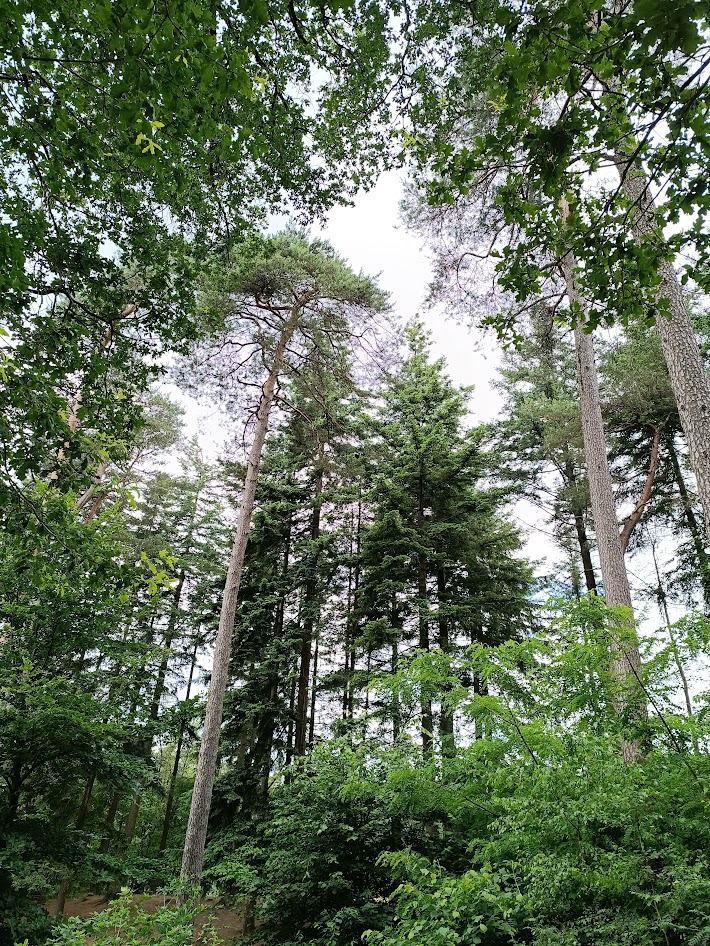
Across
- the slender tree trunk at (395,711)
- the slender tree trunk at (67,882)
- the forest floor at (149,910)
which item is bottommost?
the forest floor at (149,910)

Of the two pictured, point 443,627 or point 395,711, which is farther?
point 443,627

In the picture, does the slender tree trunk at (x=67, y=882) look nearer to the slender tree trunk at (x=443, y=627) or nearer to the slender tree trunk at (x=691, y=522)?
the slender tree trunk at (x=443, y=627)

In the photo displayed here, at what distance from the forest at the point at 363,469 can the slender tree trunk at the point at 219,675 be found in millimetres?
71

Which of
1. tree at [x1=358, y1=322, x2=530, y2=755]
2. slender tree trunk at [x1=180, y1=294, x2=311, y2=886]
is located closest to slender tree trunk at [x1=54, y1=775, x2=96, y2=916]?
slender tree trunk at [x1=180, y1=294, x2=311, y2=886]

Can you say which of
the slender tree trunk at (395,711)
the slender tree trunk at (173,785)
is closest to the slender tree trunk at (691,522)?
the slender tree trunk at (395,711)

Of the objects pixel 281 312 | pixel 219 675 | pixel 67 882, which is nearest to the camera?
pixel 219 675

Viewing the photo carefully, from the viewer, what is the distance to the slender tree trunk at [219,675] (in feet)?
25.2

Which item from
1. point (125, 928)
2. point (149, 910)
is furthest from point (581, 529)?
point (149, 910)

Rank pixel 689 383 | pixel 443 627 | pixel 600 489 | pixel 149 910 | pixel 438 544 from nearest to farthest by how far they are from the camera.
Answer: pixel 689 383 < pixel 600 489 < pixel 443 627 < pixel 438 544 < pixel 149 910

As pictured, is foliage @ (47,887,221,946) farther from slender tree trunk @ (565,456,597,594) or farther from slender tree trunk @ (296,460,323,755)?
slender tree trunk @ (565,456,597,594)

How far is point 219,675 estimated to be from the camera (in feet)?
29.1

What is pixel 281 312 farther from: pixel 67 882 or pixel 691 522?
pixel 67 882

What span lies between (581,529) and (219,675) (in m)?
8.93

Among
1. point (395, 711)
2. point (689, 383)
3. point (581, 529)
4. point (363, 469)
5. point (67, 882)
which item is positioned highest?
point (363, 469)
